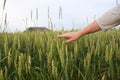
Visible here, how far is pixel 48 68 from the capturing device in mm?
1671

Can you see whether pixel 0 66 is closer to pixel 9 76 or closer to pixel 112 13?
pixel 9 76

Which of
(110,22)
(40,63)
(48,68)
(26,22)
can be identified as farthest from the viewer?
(26,22)

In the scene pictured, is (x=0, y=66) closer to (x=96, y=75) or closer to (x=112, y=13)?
(x=96, y=75)

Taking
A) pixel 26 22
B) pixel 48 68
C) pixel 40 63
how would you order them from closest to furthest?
pixel 48 68 → pixel 40 63 → pixel 26 22

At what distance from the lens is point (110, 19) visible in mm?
2006

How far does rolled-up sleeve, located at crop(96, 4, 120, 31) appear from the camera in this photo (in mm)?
1975

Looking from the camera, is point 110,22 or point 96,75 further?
point 110,22

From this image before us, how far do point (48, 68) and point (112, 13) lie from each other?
0.61 meters

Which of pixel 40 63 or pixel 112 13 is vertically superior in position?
pixel 112 13

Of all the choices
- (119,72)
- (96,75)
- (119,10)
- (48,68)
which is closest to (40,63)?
(48,68)

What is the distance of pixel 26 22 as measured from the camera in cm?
444

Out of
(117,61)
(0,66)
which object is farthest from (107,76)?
(0,66)

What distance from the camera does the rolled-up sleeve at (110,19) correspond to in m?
1.97

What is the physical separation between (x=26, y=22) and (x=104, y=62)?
2693 mm
